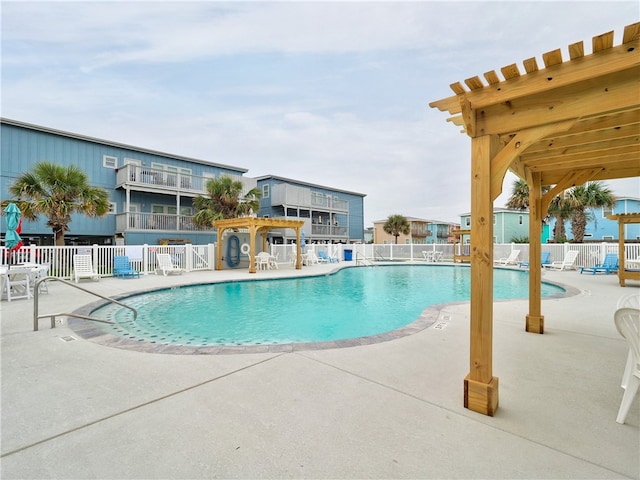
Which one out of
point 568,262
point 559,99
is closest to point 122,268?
point 559,99

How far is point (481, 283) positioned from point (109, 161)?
21563mm

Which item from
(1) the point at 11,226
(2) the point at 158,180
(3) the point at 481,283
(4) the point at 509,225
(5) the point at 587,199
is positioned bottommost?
(3) the point at 481,283

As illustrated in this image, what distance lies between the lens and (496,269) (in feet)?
53.8

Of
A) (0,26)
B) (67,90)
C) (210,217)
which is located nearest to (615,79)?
(0,26)

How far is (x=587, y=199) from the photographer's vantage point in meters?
18.2

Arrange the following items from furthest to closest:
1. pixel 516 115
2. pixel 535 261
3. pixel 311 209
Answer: pixel 311 209, pixel 535 261, pixel 516 115

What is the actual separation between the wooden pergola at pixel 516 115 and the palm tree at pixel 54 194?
13736 mm

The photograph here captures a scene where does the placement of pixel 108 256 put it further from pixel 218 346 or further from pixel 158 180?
pixel 218 346

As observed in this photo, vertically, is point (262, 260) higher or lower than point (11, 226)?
lower

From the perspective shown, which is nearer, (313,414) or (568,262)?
(313,414)

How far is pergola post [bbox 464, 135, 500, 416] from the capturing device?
250 cm

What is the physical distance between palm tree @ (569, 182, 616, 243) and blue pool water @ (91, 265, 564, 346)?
9.78 m

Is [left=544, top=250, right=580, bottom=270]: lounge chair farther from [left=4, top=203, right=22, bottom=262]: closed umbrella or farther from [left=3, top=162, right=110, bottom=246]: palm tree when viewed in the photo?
[left=3, top=162, right=110, bottom=246]: palm tree

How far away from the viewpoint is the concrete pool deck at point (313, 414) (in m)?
1.84
